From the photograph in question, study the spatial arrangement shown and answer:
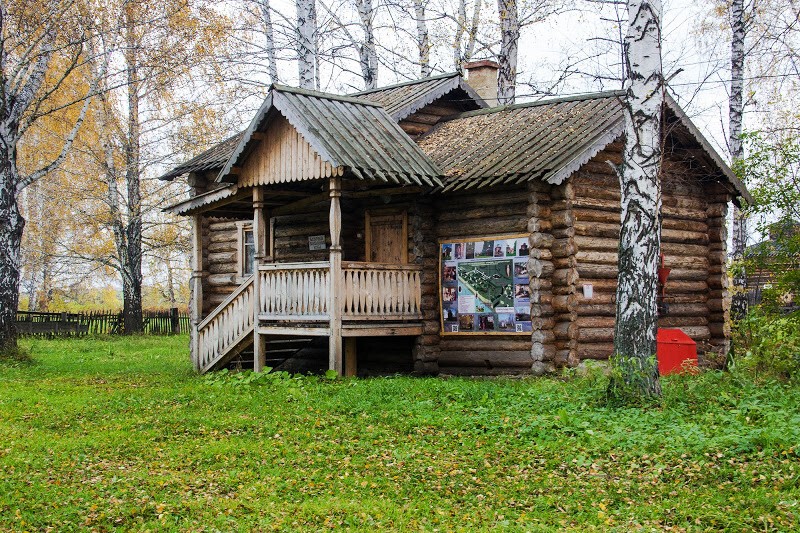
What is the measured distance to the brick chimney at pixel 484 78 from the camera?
21.4 meters

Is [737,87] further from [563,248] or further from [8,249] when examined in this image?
[8,249]

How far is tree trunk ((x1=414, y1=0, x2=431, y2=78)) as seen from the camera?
26.5 meters

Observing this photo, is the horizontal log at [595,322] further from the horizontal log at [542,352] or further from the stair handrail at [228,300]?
the stair handrail at [228,300]

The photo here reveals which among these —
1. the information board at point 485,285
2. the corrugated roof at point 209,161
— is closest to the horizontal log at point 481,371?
the information board at point 485,285

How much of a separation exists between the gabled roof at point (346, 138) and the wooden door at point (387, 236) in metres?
1.48

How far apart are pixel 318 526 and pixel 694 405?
210 inches

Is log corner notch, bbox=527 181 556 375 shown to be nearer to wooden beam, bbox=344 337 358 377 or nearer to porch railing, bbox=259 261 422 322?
porch railing, bbox=259 261 422 322

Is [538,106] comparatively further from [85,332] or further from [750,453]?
[85,332]

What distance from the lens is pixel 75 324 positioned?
31.2 m

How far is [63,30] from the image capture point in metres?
19.7

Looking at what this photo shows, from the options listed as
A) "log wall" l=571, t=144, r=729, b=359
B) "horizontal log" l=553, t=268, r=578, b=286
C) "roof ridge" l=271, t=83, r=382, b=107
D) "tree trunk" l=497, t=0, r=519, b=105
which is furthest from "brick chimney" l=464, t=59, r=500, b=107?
"horizontal log" l=553, t=268, r=578, b=286

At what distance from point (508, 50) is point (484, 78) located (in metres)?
3.18

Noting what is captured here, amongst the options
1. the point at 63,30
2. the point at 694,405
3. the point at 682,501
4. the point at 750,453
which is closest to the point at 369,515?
the point at 682,501

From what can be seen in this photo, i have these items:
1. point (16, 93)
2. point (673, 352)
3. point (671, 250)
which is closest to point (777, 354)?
point (673, 352)
